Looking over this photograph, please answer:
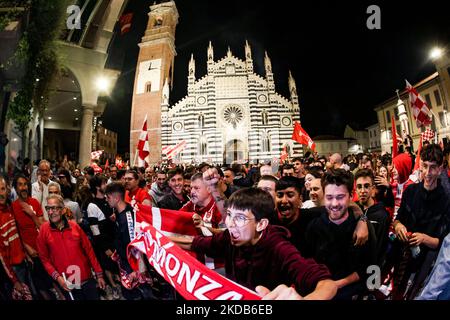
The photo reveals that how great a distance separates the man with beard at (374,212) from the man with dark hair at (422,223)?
0.14 meters

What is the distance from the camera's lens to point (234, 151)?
41906 mm

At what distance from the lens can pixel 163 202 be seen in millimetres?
4434

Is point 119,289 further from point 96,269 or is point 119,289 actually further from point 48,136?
point 48,136

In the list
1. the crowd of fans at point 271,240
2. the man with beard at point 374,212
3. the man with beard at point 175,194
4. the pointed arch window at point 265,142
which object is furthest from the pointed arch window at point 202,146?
the man with beard at point 374,212

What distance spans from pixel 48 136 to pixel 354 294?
1863cm

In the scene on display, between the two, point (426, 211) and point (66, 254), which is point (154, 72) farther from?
point (426, 211)

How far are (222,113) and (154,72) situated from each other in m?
12.7

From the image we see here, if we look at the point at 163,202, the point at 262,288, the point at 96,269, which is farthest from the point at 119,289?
the point at 262,288

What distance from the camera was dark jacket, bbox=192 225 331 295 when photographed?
5.94ft

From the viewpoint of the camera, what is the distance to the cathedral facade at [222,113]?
41.1m

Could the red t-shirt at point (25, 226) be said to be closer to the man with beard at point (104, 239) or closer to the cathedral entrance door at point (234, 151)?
the man with beard at point (104, 239)

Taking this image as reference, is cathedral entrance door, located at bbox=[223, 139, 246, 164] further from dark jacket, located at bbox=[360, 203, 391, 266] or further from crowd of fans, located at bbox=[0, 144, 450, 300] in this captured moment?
dark jacket, located at bbox=[360, 203, 391, 266]

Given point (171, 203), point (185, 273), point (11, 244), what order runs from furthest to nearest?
point (171, 203)
point (11, 244)
point (185, 273)

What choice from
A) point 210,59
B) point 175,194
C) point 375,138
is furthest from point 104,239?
point 375,138
